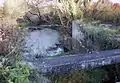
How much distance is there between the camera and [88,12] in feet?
35.5

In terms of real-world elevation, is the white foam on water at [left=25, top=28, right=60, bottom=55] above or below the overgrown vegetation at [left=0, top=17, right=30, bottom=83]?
below

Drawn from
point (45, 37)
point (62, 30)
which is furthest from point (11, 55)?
point (62, 30)

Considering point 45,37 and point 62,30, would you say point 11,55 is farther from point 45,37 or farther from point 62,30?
point 62,30

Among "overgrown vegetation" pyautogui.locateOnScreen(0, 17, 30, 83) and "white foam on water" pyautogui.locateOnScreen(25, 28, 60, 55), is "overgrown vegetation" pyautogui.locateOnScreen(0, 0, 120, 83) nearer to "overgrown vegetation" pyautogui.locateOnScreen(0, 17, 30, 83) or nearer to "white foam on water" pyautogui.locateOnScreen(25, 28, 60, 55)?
"overgrown vegetation" pyautogui.locateOnScreen(0, 17, 30, 83)

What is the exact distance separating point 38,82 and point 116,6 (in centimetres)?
634

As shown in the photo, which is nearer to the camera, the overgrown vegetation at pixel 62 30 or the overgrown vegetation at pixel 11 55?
the overgrown vegetation at pixel 11 55

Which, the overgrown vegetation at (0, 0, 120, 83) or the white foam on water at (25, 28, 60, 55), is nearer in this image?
the overgrown vegetation at (0, 0, 120, 83)

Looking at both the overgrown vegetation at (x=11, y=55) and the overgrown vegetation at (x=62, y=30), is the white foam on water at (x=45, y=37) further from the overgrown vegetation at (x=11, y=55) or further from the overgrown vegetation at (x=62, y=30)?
the overgrown vegetation at (x=11, y=55)

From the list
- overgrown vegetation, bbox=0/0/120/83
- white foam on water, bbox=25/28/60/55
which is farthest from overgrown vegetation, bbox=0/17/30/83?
white foam on water, bbox=25/28/60/55

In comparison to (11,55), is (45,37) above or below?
below

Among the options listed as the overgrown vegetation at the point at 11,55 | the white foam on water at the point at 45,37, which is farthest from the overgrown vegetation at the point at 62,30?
the white foam on water at the point at 45,37

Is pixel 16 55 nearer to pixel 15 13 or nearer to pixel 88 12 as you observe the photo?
pixel 15 13

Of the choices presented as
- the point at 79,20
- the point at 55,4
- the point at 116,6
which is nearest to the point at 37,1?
the point at 55,4

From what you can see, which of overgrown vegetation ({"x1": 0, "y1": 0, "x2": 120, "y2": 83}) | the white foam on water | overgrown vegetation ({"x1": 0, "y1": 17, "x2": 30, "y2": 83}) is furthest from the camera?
the white foam on water
